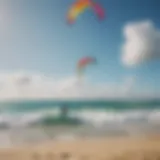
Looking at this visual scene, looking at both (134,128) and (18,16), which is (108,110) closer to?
(134,128)

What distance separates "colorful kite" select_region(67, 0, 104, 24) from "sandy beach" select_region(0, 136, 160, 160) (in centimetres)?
48

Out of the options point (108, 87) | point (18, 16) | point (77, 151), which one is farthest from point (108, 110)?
point (18, 16)

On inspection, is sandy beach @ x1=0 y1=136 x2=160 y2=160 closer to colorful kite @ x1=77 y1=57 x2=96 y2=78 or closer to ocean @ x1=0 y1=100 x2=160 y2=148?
ocean @ x1=0 y1=100 x2=160 y2=148

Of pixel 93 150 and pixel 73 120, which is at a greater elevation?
pixel 73 120

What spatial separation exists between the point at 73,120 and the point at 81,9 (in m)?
0.44

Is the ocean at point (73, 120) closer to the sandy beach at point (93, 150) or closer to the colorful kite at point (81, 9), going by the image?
the sandy beach at point (93, 150)

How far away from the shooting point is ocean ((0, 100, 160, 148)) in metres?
1.22

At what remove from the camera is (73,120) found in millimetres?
1235

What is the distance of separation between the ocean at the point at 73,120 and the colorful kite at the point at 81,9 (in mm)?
338

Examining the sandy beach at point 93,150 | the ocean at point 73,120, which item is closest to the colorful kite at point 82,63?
the ocean at point 73,120

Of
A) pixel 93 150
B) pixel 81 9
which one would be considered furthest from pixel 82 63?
pixel 93 150

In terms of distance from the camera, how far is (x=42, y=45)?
125 cm

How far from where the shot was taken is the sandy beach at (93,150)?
1.21 meters

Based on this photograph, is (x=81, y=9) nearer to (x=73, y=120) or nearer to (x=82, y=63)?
(x=82, y=63)
